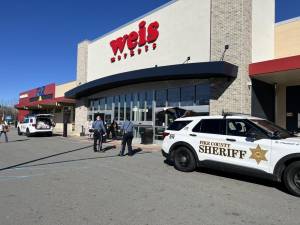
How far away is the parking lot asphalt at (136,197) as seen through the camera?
5.24 meters

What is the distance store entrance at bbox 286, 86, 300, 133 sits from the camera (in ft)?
51.3

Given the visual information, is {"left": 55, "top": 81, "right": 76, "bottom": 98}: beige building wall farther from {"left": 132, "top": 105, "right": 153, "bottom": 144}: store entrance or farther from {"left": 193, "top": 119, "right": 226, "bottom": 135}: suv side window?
{"left": 193, "top": 119, "right": 226, "bottom": 135}: suv side window

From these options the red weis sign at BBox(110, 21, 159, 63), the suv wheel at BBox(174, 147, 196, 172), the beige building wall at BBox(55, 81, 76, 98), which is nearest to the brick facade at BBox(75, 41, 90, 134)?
the red weis sign at BBox(110, 21, 159, 63)

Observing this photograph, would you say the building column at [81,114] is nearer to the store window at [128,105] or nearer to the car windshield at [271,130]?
the store window at [128,105]

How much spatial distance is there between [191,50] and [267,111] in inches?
202

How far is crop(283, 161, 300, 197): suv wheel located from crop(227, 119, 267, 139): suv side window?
1008 mm

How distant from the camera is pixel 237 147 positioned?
8055 mm

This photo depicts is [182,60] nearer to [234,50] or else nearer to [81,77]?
[234,50]

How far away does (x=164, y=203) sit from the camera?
6.10 metres

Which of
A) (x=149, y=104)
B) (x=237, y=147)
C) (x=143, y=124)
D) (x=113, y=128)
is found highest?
(x=149, y=104)

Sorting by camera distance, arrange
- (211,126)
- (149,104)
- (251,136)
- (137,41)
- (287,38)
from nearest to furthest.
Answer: (251,136) → (211,126) → (287,38) → (149,104) → (137,41)

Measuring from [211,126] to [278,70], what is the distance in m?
6.04

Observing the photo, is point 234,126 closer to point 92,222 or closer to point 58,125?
point 92,222

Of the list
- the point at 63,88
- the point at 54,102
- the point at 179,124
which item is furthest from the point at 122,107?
the point at 63,88
